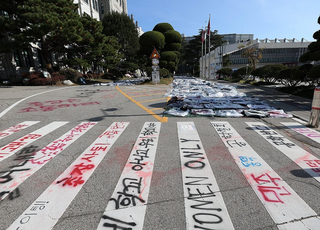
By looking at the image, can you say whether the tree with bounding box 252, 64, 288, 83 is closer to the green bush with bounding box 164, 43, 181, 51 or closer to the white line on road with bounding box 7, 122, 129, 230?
the green bush with bounding box 164, 43, 181, 51

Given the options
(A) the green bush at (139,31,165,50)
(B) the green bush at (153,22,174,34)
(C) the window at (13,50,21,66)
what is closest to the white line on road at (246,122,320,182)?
(A) the green bush at (139,31,165,50)

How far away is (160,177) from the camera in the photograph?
9.44 ft

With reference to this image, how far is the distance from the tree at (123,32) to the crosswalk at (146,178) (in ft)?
98.2

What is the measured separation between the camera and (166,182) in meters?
2.75

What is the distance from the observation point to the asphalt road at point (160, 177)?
2.07m

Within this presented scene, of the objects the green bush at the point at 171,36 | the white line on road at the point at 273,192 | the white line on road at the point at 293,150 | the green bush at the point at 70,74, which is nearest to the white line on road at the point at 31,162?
the white line on road at the point at 273,192

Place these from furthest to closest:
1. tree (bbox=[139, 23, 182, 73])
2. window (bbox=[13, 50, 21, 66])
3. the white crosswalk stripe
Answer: tree (bbox=[139, 23, 182, 73]) → window (bbox=[13, 50, 21, 66]) → the white crosswalk stripe

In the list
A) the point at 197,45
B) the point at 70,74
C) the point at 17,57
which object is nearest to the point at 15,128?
the point at 70,74

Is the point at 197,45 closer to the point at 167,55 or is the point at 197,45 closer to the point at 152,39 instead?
the point at 167,55

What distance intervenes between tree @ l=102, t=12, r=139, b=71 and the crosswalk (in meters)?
29.9

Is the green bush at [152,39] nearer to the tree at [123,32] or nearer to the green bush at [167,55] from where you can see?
the green bush at [167,55]

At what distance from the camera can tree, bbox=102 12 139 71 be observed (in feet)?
105

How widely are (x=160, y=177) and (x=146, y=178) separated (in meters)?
0.23

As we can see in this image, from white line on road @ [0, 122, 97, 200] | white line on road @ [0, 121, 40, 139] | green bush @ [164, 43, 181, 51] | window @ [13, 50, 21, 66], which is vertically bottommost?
white line on road @ [0, 122, 97, 200]
